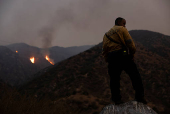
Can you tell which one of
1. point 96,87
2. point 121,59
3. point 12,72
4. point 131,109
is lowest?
point 96,87

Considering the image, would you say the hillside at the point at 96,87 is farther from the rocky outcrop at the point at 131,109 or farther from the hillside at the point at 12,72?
the hillside at the point at 12,72

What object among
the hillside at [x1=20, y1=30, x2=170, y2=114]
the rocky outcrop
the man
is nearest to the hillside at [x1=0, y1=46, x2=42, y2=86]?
the hillside at [x1=20, y1=30, x2=170, y2=114]

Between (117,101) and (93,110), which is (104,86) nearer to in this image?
(93,110)

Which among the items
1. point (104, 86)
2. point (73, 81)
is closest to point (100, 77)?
point (104, 86)

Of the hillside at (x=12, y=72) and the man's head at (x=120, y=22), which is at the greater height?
the hillside at (x=12, y=72)

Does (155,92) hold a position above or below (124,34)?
below

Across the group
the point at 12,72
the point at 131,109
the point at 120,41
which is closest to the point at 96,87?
the point at 131,109

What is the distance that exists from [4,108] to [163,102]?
45.3 feet

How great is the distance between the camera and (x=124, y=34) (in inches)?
101

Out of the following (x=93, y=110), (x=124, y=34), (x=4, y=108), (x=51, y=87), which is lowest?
(x=93, y=110)

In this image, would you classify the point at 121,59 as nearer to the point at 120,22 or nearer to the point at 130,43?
the point at 130,43

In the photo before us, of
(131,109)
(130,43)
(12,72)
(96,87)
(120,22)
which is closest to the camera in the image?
(131,109)

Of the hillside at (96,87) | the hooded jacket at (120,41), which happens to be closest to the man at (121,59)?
the hooded jacket at (120,41)

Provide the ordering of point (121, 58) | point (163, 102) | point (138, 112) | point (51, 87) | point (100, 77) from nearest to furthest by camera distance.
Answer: point (138, 112) → point (121, 58) → point (163, 102) → point (51, 87) → point (100, 77)
